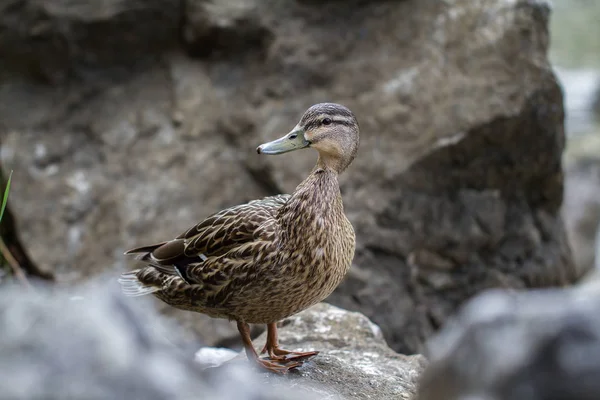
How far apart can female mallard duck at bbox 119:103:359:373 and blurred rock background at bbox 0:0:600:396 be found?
6.29 ft

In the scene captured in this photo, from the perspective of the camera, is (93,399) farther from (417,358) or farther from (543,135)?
(543,135)

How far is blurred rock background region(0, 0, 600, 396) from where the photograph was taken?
598 cm

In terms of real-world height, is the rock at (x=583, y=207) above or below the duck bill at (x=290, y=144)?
below

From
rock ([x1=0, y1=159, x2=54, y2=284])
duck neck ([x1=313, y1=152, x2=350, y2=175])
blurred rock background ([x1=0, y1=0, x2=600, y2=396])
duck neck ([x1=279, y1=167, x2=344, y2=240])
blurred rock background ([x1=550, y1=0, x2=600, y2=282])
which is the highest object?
duck neck ([x1=313, y1=152, x2=350, y2=175])

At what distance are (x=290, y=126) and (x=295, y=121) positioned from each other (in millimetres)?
57

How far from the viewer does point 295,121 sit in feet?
20.1

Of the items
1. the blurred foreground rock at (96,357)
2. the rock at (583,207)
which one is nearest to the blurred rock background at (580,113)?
the rock at (583,207)

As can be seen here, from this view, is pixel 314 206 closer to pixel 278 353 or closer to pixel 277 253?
pixel 277 253

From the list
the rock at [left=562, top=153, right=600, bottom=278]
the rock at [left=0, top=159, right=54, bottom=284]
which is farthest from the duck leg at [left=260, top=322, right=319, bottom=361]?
the rock at [left=562, top=153, right=600, bottom=278]

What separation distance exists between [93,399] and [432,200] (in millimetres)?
4798

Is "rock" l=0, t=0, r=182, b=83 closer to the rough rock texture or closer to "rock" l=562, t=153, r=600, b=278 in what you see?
the rough rock texture

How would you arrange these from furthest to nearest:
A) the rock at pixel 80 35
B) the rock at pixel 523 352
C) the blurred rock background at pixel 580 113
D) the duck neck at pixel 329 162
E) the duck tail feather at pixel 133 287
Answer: the blurred rock background at pixel 580 113, the rock at pixel 80 35, the duck tail feather at pixel 133 287, the duck neck at pixel 329 162, the rock at pixel 523 352

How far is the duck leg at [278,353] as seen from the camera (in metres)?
3.84

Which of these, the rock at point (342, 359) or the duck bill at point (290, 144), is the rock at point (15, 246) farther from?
the duck bill at point (290, 144)
